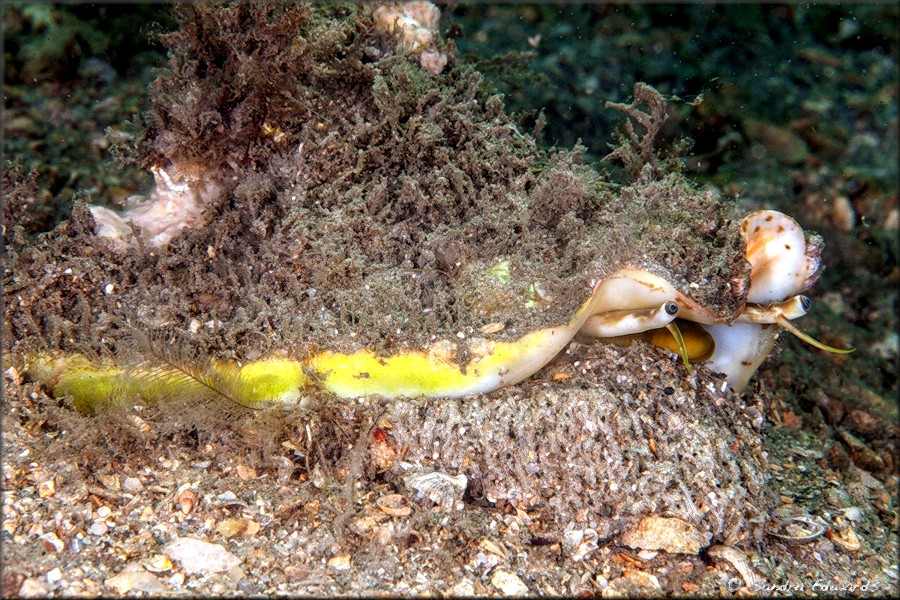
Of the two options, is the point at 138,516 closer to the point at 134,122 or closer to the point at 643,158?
the point at 134,122

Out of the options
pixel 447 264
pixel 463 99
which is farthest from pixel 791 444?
pixel 463 99

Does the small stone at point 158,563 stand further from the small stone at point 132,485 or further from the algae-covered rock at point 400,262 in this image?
the algae-covered rock at point 400,262

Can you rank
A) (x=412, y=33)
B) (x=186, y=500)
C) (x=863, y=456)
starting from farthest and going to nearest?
(x=863, y=456) < (x=412, y=33) < (x=186, y=500)

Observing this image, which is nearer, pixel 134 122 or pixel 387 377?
pixel 387 377

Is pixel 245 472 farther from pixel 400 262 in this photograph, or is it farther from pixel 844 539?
pixel 844 539

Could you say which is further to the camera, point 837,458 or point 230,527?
point 837,458

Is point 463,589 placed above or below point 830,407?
above
